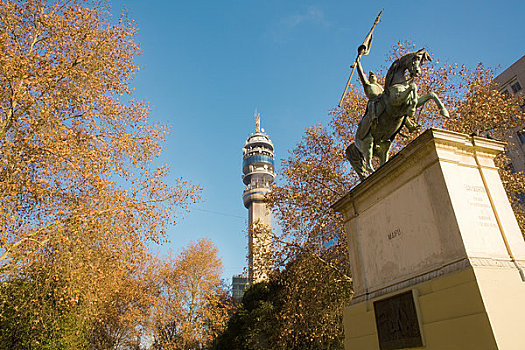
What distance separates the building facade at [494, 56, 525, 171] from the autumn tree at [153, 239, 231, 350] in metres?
29.3

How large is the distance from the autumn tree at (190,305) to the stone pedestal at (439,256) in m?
25.2

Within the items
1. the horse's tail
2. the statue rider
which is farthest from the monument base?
the horse's tail

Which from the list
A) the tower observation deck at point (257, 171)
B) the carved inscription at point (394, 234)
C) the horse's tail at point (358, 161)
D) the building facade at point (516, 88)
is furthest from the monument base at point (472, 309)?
the tower observation deck at point (257, 171)

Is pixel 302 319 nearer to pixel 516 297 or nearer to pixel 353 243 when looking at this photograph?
pixel 353 243

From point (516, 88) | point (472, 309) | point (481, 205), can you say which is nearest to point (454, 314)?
point (472, 309)

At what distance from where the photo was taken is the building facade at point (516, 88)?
99.5 ft

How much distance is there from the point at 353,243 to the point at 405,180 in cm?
185

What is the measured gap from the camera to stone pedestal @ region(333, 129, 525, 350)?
3.81 metres

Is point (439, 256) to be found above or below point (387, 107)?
below

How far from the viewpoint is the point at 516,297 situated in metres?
3.95

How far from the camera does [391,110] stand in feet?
21.7

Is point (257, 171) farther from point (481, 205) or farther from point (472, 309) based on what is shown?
point (472, 309)

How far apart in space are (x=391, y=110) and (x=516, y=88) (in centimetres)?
3553

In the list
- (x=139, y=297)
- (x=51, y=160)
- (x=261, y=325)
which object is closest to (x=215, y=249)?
(x=139, y=297)
